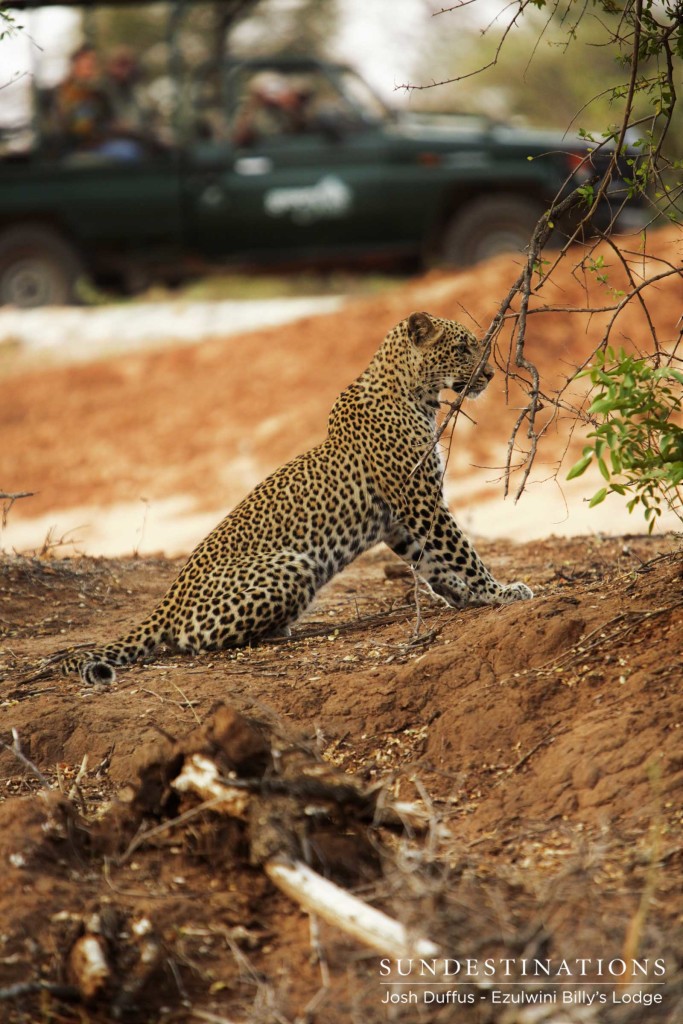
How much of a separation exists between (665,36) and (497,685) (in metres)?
2.53

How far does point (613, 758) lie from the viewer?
4.45 m

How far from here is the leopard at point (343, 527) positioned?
612 cm

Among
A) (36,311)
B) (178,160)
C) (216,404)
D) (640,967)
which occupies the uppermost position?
(178,160)

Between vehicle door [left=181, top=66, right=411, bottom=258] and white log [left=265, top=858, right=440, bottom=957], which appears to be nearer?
white log [left=265, top=858, right=440, bottom=957]

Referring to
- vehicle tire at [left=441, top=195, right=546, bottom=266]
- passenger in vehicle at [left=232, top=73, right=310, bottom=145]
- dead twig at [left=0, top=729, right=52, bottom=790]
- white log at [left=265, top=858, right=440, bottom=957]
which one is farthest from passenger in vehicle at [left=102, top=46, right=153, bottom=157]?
white log at [left=265, top=858, right=440, bottom=957]

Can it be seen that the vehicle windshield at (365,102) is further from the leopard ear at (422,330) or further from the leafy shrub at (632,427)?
the leafy shrub at (632,427)

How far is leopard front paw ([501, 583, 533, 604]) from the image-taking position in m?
6.39

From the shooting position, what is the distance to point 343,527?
21.1 ft

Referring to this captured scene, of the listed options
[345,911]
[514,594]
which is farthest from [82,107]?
[345,911]

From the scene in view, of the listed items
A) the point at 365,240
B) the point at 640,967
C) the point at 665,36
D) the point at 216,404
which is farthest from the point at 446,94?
the point at 640,967

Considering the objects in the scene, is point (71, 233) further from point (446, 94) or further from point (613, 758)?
point (446, 94)

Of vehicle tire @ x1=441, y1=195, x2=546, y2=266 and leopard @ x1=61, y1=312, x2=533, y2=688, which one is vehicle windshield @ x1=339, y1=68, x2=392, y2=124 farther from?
leopard @ x1=61, y1=312, x2=533, y2=688

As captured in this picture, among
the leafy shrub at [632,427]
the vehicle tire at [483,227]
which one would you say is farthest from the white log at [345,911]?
the vehicle tire at [483,227]

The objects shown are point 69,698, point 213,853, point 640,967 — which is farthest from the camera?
point 69,698
